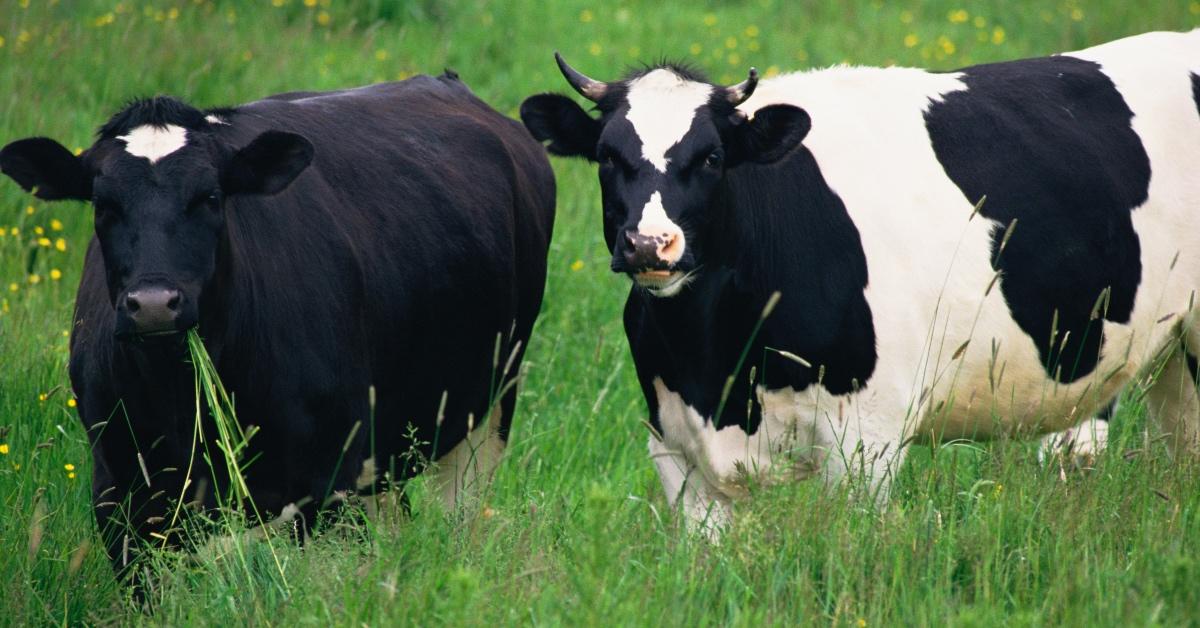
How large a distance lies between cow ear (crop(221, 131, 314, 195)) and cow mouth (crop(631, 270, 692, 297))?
46.1 inches

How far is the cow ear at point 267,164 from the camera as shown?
4.71 meters

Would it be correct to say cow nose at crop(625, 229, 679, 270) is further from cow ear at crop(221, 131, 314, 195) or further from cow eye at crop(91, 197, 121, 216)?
cow eye at crop(91, 197, 121, 216)

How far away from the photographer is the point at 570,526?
14.5 ft

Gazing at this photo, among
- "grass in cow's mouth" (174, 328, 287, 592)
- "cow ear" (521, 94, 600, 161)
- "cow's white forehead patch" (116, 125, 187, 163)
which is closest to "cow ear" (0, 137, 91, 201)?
"cow's white forehead patch" (116, 125, 187, 163)

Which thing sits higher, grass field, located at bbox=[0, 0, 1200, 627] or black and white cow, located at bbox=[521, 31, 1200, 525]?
black and white cow, located at bbox=[521, 31, 1200, 525]

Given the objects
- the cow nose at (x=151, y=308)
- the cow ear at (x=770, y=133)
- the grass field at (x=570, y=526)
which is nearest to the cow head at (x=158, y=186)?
the cow nose at (x=151, y=308)

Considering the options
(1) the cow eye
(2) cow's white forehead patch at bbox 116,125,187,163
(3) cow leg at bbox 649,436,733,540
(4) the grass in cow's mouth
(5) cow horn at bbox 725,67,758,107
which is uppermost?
(5) cow horn at bbox 725,67,758,107

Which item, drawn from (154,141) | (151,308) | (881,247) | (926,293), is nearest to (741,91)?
(881,247)

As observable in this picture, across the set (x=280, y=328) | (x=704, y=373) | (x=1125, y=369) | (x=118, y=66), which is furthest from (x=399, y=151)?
(x=118, y=66)

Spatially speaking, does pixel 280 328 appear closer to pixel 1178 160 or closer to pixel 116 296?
pixel 116 296

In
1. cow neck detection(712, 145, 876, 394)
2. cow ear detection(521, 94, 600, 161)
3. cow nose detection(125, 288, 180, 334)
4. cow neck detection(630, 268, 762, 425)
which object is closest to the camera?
cow nose detection(125, 288, 180, 334)

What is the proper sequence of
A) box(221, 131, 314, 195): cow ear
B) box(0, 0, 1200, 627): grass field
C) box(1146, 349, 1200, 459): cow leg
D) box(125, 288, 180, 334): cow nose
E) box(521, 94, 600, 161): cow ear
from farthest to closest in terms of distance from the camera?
box(1146, 349, 1200, 459): cow leg
box(521, 94, 600, 161): cow ear
box(221, 131, 314, 195): cow ear
box(125, 288, 180, 334): cow nose
box(0, 0, 1200, 627): grass field

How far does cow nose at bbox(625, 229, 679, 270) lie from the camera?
14.6 ft

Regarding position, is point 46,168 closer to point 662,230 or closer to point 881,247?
point 662,230
